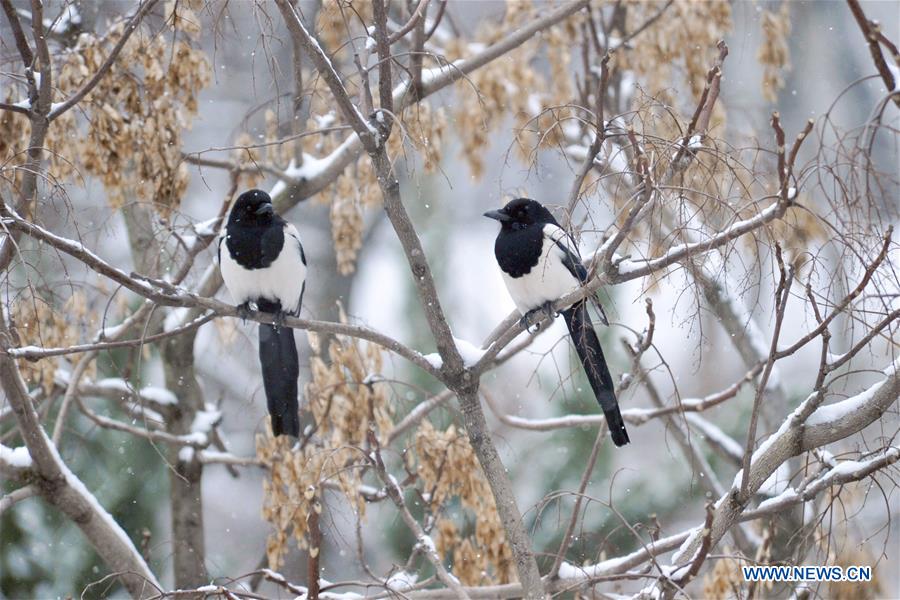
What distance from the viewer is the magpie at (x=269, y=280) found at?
3.35 metres

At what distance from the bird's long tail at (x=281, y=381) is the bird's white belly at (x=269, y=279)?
0.24 feet

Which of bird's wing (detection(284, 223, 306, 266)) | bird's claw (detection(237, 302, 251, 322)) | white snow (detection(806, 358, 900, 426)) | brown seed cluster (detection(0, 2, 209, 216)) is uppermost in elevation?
brown seed cluster (detection(0, 2, 209, 216))

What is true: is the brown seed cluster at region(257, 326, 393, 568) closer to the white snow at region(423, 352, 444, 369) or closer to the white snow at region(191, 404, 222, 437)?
the white snow at region(423, 352, 444, 369)

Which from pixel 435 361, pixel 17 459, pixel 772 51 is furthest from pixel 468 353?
pixel 772 51

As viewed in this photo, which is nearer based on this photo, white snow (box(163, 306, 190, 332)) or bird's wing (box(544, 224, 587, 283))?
bird's wing (box(544, 224, 587, 283))

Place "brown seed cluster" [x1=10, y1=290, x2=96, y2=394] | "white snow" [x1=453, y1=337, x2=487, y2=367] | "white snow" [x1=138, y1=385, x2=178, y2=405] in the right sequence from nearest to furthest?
"white snow" [x1=453, y1=337, x2=487, y2=367] < "brown seed cluster" [x1=10, y1=290, x2=96, y2=394] < "white snow" [x1=138, y1=385, x2=178, y2=405]

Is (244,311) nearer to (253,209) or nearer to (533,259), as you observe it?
(253,209)

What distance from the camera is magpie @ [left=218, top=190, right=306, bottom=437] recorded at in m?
3.35

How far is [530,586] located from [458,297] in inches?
172

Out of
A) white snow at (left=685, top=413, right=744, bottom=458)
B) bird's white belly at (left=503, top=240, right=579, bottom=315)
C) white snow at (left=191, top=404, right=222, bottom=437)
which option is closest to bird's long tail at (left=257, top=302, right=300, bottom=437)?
bird's white belly at (left=503, top=240, right=579, bottom=315)

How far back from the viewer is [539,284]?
10.7 ft

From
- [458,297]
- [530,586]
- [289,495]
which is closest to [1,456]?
[289,495]

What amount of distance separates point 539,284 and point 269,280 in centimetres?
88

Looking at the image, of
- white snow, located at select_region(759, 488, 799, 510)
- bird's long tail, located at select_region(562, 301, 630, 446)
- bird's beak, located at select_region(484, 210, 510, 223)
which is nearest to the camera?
white snow, located at select_region(759, 488, 799, 510)
